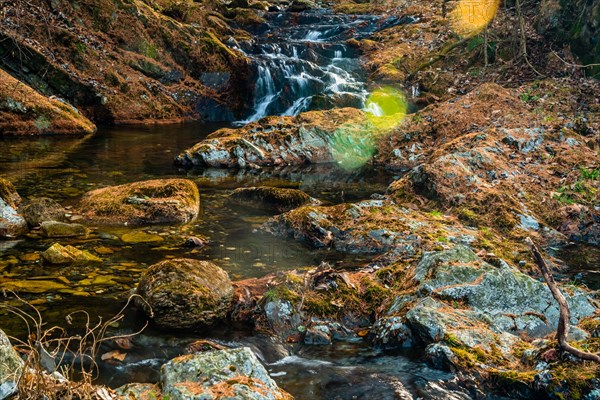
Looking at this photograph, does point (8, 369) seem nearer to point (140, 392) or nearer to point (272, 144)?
Answer: point (140, 392)

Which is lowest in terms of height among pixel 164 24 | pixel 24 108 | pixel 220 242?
pixel 220 242

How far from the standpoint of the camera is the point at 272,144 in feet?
52.3

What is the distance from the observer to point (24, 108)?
17766mm

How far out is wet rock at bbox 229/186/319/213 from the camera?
10.5 meters

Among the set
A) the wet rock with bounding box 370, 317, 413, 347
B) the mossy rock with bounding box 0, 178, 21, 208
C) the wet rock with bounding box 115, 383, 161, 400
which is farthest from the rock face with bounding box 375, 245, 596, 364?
the mossy rock with bounding box 0, 178, 21, 208

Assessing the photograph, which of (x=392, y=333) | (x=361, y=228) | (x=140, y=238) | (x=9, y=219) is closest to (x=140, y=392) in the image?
(x=392, y=333)

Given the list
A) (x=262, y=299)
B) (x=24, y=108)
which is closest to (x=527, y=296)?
(x=262, y=299)

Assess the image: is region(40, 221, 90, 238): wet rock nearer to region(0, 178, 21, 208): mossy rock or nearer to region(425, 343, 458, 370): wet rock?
region(0, 178, 21, 208): mossy rock

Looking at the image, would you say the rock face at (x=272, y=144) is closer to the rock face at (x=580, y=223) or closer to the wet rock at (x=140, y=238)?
the wet rock at (x=140, y=238)

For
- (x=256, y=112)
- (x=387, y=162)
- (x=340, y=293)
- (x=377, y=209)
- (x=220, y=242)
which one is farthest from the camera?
(x=256, y=112)

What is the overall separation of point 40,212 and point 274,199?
174 inches

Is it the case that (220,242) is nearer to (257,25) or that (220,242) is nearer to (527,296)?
(527,296)

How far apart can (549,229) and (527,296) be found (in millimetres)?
3703

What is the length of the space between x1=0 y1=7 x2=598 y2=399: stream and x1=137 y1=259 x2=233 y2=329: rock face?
18cm
